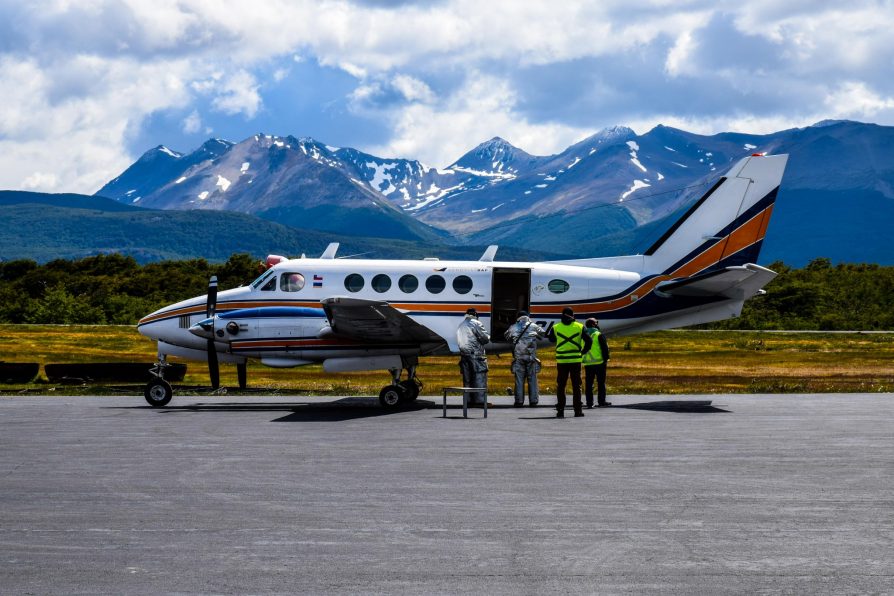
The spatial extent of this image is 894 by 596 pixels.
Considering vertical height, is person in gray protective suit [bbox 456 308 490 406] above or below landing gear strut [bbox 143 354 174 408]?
above

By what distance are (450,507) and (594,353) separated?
12.7 meters

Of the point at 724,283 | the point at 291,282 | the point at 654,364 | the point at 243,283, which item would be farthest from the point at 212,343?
the point at 243,283

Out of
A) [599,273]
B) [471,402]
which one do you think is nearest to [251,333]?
[471,402]

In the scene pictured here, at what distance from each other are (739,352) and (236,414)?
36.7 metres

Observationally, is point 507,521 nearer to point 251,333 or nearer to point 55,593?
point 55,593

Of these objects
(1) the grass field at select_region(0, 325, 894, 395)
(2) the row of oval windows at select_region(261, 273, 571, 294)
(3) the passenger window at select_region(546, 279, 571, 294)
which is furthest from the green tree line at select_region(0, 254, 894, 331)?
(2) the row of oval windows at select_region(261, 273, 571, 294)

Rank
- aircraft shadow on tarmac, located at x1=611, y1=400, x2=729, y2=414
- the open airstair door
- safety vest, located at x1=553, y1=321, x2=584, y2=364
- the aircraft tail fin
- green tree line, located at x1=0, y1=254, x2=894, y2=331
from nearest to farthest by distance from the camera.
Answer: safety vest, located at x1=553, y1=321, x2=584, y2=364, aircraft shadow on tarmac, located at x1=611, y1=400, x2=729, y2=414, the open airstair door, the aircraft tail fin, green tree line, located at x1=0, y1=254, x2=894, y2=331

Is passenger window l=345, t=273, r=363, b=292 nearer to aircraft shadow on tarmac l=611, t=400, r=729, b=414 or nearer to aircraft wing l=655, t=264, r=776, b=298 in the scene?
aircraft shadow on tarmac l=611, t=400, r=729, b=414

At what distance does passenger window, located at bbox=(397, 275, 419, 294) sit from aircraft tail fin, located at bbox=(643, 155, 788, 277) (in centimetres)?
607

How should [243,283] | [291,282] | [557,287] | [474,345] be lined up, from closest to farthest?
[474,345], [557,287], [291,282], [243,283]

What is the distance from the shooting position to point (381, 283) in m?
26.2

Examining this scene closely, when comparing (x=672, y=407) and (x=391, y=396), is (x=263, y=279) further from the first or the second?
(x=672, y=407)

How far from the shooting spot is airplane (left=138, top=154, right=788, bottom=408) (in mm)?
25641

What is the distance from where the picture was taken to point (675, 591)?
8945 millimetres
